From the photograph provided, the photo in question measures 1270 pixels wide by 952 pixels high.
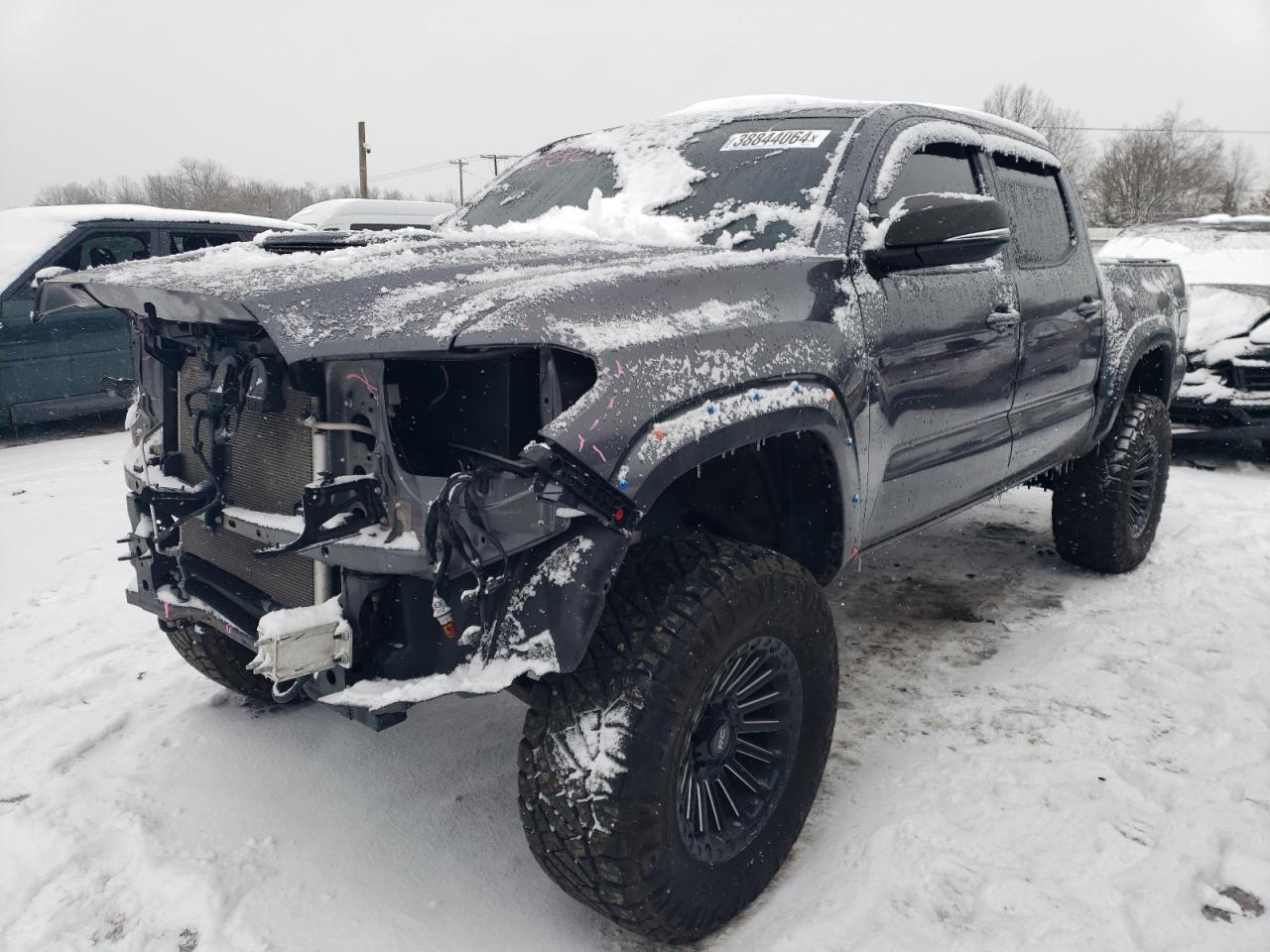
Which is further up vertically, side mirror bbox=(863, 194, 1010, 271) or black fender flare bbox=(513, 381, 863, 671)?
side mirror bbox=(863, 194, 1010, 271)

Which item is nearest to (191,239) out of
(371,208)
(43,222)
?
(43,222)

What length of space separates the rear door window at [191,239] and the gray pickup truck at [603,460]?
18.3 ft

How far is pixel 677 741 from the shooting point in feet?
6.38

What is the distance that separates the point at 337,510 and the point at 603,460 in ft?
1.72

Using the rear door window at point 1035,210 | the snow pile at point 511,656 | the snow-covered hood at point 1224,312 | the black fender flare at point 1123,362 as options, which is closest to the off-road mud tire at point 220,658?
the snow pile at point 511,656

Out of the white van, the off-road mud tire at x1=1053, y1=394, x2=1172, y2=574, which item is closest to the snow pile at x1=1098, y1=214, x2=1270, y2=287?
the off-road mud tire at x1=1053, y1=394, x2=1172, y2=574

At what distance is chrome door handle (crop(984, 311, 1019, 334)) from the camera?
10.2ft

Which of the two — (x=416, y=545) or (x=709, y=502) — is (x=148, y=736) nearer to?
(x=416, y=545)

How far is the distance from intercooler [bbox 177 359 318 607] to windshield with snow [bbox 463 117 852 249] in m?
1.11

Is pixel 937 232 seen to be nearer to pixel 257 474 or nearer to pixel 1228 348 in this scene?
pixel 257 474

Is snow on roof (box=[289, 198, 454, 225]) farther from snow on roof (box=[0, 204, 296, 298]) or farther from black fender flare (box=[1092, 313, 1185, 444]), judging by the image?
black fender flare (box=[1092, 313, 1185, 444])

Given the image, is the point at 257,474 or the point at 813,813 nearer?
the point at 257,474

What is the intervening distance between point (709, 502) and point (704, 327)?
1.87 feet

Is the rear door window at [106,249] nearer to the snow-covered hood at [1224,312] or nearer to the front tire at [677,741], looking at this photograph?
the front tire at [677,741]
